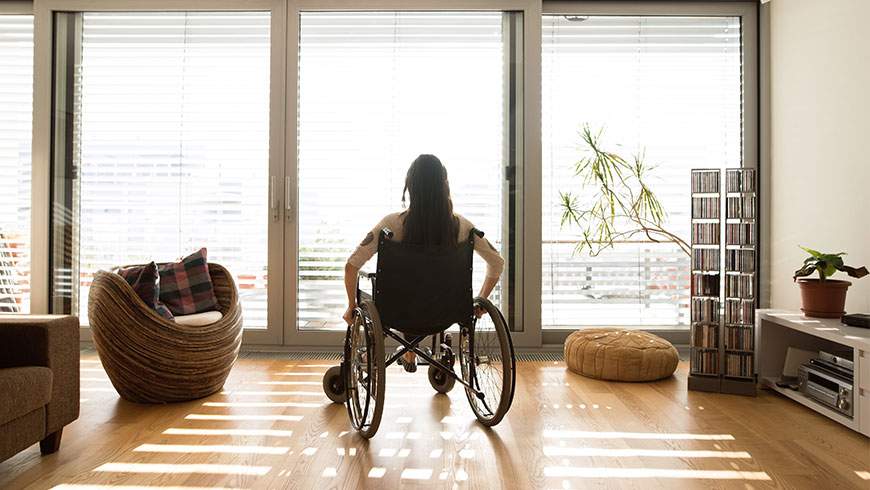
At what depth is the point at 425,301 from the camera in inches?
89.9

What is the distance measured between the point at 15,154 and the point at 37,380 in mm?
3074

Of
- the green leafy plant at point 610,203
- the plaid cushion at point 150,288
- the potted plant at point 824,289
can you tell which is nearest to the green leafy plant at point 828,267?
the potted plant at point 824,289

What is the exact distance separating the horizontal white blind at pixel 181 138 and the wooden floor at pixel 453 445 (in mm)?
1332

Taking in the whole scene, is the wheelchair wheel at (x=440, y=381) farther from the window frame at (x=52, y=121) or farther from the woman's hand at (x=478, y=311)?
the window frame at (x=52, y=121)

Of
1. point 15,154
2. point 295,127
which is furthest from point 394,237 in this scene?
point 15,154

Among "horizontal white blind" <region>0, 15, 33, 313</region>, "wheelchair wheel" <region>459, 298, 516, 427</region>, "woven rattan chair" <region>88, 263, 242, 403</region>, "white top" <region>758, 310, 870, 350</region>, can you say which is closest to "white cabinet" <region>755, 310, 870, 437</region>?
"white top" <region>758, 310, 870, 350</region>

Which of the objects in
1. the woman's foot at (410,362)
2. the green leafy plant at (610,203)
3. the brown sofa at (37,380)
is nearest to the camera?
the brown sofa at (37,380)

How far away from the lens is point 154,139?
13.6ft

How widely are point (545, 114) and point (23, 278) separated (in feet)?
12.7

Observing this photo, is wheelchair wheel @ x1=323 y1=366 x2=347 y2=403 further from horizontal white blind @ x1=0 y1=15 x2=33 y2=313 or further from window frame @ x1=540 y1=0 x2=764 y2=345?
horizontal white blind @ x1=0 y1=15 x2=33 y2=313

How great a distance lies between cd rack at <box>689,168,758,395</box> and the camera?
3016 mm

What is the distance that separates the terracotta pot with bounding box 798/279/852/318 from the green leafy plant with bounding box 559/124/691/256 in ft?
3.27

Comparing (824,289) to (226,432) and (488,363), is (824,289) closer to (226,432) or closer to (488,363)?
(488,363)

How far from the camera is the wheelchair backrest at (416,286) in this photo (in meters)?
2.27
